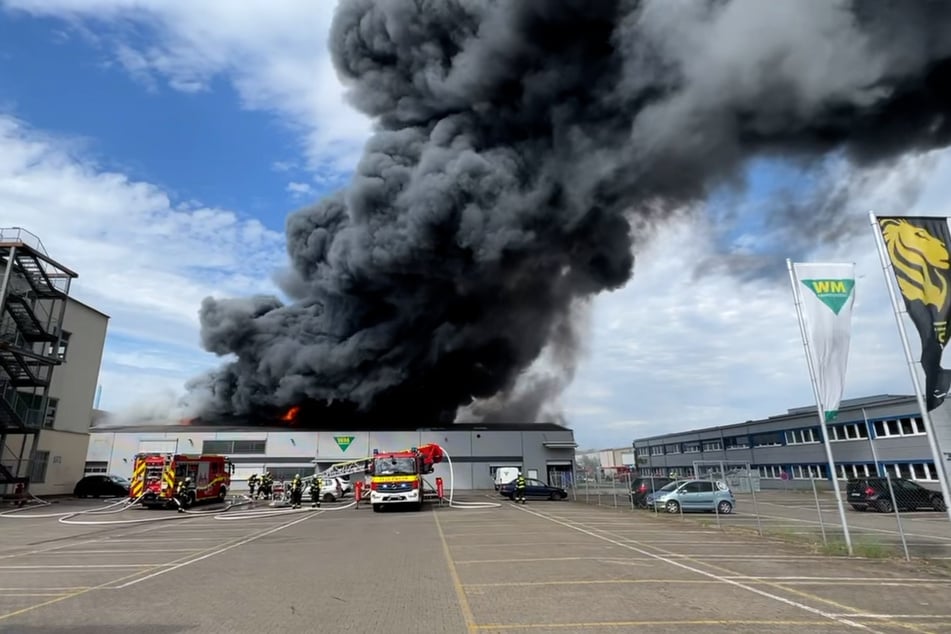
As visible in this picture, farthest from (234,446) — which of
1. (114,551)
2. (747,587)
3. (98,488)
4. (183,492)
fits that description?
(747,587)

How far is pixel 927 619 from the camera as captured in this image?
5617mm

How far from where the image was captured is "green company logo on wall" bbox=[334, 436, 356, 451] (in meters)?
37.3

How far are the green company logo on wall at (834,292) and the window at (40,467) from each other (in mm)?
33148

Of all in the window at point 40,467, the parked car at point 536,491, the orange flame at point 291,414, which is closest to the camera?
the window at point 40,467

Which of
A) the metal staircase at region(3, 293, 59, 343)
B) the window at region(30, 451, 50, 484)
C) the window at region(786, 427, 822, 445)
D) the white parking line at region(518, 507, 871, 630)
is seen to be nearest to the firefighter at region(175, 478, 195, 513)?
the window at region(30, 451, 50, 484)

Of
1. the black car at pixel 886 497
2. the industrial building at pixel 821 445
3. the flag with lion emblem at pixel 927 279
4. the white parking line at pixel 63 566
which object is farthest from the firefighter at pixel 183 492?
the black car at pixel 886 497

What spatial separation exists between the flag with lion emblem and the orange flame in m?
40.6

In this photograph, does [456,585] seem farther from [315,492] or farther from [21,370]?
[21,370]

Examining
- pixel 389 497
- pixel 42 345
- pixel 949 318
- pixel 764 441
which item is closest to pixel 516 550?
pixel 949 318

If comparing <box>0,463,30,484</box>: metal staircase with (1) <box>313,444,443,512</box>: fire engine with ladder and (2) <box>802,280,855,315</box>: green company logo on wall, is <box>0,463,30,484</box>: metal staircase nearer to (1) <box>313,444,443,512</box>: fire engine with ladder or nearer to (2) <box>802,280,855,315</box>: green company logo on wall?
(1) <box>313,444,443,512</box>: fire engine with ladder

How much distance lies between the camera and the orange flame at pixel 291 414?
43312mm

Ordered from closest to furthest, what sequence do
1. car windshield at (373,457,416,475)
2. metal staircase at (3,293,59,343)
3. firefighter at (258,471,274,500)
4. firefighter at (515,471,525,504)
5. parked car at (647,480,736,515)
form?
parked car at (647,480,736,515)
car windshield at (373,457,416,475)
metal staircase at (3,293,59,343)
firefighter at (515,471,525,504)
firefighter at (258,471,274,500)

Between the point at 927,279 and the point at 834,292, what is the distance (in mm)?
1691

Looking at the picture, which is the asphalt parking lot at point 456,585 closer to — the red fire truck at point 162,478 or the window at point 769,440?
the red fire truck at point 162,478
